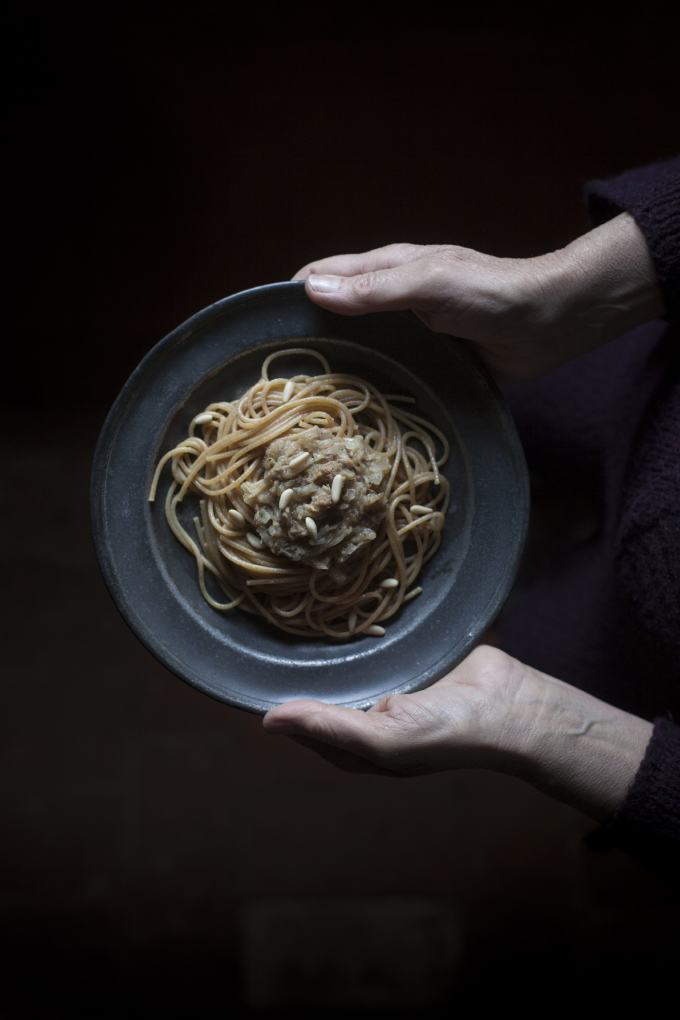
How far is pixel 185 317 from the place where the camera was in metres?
2.25

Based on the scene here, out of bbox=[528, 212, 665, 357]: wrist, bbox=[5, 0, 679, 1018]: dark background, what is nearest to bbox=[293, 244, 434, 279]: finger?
bbox=[528, 212, 665, 357]: wrist

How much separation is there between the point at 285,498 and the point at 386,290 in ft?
1.55

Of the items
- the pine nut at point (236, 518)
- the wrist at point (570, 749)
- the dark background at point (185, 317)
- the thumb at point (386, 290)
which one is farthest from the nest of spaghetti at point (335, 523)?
the dark background at point (185, 317)

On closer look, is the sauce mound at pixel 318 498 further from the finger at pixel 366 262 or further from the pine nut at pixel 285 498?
the finger at pixel 366 262

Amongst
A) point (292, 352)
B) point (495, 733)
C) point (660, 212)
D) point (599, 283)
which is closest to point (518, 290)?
point (599, 283)

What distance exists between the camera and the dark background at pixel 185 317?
2.13 meters

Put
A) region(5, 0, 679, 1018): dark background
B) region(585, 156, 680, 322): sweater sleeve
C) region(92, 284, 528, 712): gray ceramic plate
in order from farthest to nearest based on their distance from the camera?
region(5, 0, 679, 1018): dark background, region(92, 284, 528, 712): gray ceramic plate, region(585, 156, 680, 322): sweater sleeve

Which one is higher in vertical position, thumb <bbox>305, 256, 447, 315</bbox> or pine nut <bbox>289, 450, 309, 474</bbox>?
thumb <bbox>305, 256, 447, 315</bbox>

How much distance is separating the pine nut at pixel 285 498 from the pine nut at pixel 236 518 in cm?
14

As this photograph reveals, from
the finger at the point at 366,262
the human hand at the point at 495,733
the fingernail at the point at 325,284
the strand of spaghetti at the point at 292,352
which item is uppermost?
the finger at the point at 366,262

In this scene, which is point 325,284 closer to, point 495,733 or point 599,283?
point 599,283

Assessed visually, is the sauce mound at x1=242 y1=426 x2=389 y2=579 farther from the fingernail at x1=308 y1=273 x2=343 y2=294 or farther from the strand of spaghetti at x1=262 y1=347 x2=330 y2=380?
the fingernail at x1=308 y1=273 x2=343 y2=294

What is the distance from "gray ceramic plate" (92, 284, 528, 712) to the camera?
1450mm

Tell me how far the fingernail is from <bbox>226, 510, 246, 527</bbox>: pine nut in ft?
1.67
